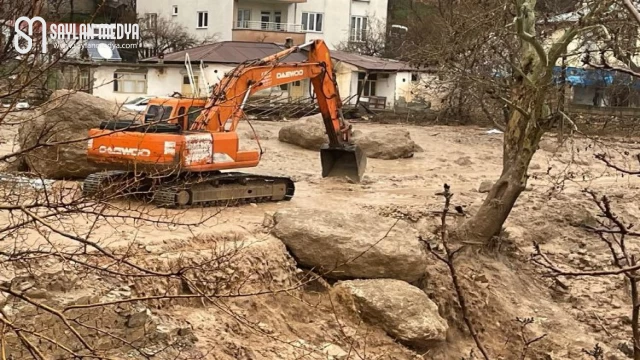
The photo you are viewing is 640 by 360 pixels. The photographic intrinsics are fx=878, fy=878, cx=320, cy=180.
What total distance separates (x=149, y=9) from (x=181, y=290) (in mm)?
36913

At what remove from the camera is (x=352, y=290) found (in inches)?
435

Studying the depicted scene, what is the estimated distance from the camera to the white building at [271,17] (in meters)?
41.0

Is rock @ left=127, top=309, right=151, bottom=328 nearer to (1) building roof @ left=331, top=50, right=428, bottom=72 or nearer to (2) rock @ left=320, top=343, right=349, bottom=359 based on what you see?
(2) rock @ left=320, top=343, right=349, bottom=359

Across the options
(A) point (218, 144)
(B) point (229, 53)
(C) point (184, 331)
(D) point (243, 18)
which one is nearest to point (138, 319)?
(C) point (184, 331)

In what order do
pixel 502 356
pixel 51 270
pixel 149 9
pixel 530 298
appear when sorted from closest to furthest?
pixel 51 270
pixel 502 356
pixel 530 298
pixel 149 9

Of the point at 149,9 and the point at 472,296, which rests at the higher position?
the point at 149,9

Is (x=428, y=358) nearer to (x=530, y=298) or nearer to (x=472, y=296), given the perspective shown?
(x=472, y=296)

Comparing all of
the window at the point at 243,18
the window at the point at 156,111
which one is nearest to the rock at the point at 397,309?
the window at the point at 156,111

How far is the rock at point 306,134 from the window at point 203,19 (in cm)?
2040

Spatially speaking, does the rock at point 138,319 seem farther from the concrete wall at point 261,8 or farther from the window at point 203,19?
the window at point 203,19

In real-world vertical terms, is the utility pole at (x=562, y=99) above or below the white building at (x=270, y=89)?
above

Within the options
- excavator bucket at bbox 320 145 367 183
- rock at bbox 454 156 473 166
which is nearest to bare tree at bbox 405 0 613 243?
excavator bucket at bbox 320 145 367 183

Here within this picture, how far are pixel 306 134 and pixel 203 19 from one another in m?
21.6

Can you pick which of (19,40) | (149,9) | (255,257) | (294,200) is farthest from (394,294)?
(149,9)
